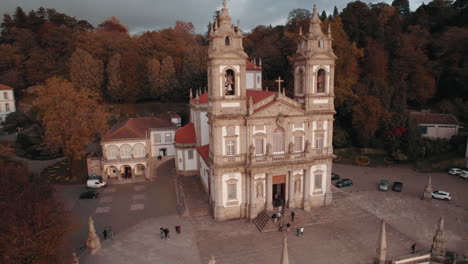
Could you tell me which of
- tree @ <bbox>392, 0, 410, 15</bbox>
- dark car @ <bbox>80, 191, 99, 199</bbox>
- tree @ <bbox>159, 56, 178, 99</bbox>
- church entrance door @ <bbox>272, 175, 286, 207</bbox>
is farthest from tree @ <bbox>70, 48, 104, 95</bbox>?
tree @ <bbox>392, 0, 410, 15</bbox>

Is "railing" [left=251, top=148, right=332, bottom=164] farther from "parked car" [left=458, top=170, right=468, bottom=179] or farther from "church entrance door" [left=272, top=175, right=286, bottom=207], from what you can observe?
"parked car" [left=458, top=170, right=468, bottom=179]

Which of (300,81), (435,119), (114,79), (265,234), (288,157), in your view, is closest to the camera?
(265,234)

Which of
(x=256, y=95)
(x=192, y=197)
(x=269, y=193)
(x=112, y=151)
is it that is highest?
(x=256, y=95)

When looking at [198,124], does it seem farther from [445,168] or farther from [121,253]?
[445,168]

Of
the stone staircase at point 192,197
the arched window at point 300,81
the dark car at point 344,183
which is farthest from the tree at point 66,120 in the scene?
the dark car at point 344,183

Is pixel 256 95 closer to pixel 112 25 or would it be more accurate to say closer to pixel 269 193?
pixel 269 193

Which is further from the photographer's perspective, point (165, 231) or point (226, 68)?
point (226, 68)

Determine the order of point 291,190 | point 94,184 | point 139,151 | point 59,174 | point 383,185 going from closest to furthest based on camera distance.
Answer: point 291,190, point 383,185, point 94,184, point 59,174, point 139,151

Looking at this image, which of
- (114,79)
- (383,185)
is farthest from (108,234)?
(114,79)
